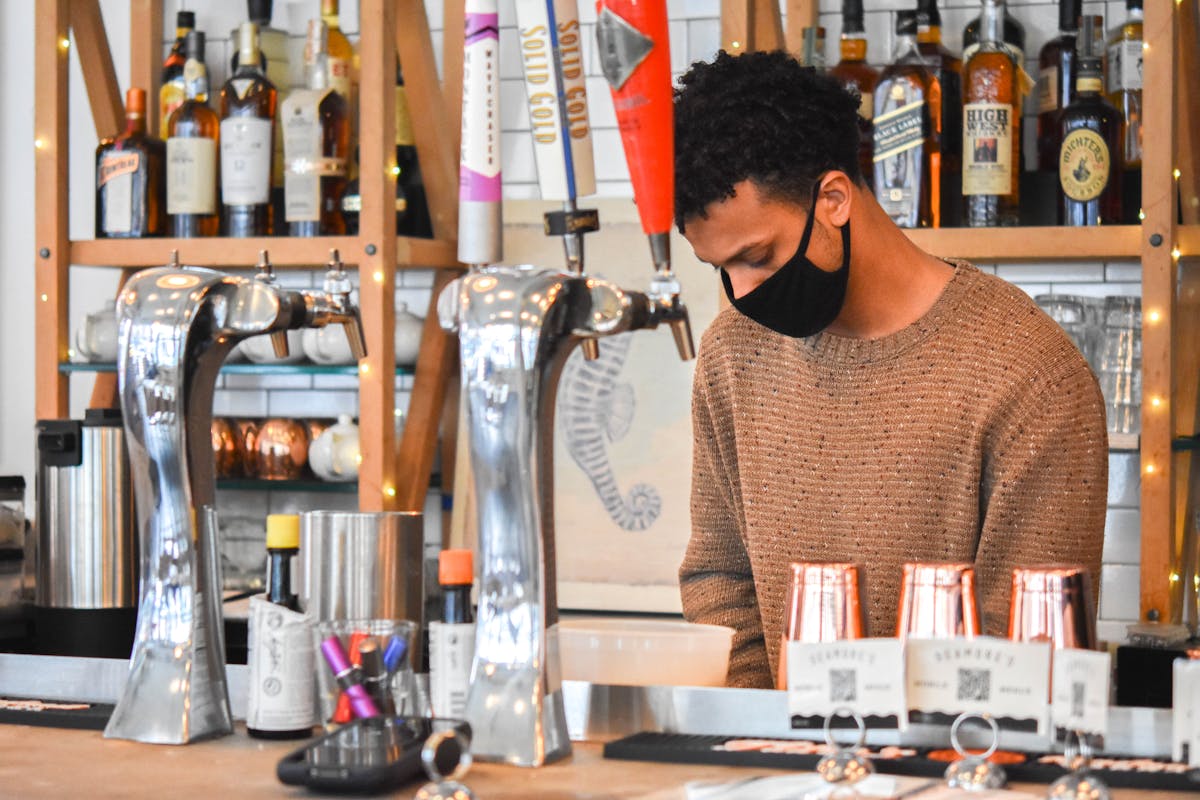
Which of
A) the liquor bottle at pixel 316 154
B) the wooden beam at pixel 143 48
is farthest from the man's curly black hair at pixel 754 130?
the wooden beam at pixel 143 48

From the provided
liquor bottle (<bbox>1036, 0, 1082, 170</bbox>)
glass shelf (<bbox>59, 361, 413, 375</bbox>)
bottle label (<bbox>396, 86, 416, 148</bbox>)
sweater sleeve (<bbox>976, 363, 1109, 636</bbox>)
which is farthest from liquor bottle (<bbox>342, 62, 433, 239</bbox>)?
sweater sleeve (<bbox>976, 363, 1109, 636</bbox>)

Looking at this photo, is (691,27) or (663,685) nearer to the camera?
(663,685)

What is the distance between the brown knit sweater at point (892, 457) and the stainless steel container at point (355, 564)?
1.69ft

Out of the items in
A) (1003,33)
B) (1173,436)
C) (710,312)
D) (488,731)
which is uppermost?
(1003,33)

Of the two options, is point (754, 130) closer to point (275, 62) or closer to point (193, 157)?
point (193, 157)

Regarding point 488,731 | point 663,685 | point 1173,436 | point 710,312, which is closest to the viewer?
point 488,731

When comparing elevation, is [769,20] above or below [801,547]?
above

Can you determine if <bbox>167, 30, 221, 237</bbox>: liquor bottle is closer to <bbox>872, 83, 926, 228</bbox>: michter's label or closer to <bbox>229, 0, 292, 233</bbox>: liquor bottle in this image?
<bbox>229, 0, 292, 233</bbox>: liquor bottle

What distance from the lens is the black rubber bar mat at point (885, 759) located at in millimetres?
1137

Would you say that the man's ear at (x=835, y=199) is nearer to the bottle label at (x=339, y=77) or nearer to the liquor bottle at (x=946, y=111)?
the liquor bottle at (x=946, y=111)

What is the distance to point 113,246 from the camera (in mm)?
3125

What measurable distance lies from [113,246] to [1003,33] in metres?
1.73

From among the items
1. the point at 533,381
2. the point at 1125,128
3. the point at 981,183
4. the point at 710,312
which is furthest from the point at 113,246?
the point at 533,381

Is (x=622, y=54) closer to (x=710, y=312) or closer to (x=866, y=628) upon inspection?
(x=866, y=628)
